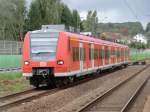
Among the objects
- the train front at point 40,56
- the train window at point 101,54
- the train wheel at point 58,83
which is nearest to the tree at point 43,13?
the train window at point 101,54

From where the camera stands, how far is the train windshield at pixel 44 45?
912 inches

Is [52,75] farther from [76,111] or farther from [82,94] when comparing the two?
[76,111]

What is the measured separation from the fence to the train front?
22.4 m

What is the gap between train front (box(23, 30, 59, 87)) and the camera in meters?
23.0

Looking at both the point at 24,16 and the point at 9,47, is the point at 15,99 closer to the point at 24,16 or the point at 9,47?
the point at 9,47

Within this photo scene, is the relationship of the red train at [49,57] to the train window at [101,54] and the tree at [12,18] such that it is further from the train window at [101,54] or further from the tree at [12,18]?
the tree at [12,18]

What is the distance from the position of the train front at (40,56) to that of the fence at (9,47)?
2244 cm

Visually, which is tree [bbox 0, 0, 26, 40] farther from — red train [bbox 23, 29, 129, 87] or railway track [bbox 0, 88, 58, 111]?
railway track [bbox 0, 88, 58, 111]

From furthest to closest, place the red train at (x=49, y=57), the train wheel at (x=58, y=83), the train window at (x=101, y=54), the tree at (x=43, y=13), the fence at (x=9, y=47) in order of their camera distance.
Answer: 1. the tree at (x=43, y=13)
2. the fence at (x=9, y=47)
3. the train window at (x=101, y=54)
4. the train wheel at (x=58, y=83)
5. the red train at (x=49, y=57)

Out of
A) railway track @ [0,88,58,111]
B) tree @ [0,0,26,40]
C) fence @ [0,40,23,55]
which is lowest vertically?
railway track @ [0,88,58,111]

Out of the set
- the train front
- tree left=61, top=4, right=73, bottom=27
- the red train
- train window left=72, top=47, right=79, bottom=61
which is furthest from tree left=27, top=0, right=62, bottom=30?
the train front

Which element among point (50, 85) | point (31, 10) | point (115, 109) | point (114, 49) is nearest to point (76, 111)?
point (115, 109)

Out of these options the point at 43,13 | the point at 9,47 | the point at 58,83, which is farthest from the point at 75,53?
the point at 43,13

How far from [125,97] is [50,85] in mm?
7137
